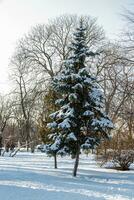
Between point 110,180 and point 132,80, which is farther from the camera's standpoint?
point 110,180

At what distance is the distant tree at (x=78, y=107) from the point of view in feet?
78.5

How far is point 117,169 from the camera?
98.4ft

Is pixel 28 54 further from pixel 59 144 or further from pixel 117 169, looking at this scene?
pixel 59 144

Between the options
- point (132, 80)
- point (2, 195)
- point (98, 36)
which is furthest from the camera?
point (98, 36)

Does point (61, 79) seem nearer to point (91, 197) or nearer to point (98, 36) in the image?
point (91, 197)

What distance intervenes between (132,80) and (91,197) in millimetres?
5404

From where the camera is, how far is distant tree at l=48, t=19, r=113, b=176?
2391 cm

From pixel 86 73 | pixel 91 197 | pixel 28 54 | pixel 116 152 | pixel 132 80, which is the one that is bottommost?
pixel 91 197

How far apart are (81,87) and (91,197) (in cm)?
942

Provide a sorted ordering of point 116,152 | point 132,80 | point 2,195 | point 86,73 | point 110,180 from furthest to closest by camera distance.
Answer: point 116,152 < point 86,73 < point 110,180 < point 132,80 < point 2,195

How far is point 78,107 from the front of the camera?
2428 centimetres

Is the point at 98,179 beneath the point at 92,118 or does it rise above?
beneath

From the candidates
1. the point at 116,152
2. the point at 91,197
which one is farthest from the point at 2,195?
the point at 116,152

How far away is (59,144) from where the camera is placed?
24.6 m
